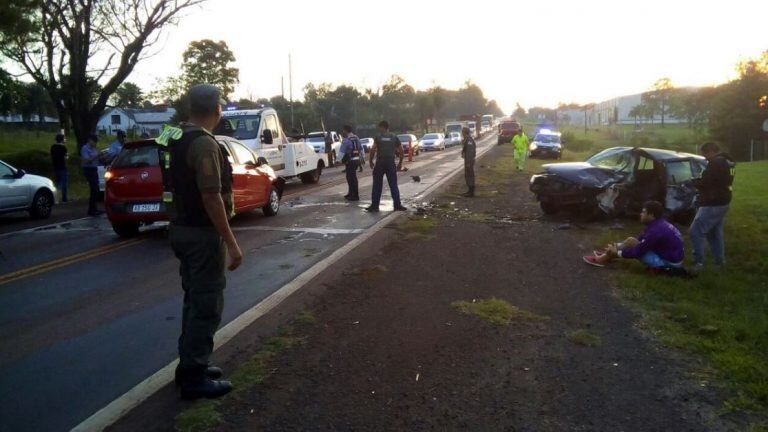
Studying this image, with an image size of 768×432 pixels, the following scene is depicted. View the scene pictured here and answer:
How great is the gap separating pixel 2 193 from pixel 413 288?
34.3 ft

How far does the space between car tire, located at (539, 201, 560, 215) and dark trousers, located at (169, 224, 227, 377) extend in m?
9.42

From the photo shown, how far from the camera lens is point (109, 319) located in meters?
5.93

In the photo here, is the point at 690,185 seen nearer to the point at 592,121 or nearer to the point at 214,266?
the point at 214,266

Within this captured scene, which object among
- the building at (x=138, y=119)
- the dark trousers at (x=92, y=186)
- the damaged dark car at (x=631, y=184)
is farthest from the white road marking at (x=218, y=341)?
the building at (x=138, y=119)

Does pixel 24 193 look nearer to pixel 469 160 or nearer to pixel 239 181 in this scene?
pixel 239 181

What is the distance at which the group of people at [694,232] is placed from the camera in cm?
750

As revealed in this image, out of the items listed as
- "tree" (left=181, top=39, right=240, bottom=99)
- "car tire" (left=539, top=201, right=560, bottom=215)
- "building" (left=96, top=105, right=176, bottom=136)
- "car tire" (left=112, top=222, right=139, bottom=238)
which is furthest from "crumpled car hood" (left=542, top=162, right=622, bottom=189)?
"building" (left=96, top=105, right=176, bottom=136)

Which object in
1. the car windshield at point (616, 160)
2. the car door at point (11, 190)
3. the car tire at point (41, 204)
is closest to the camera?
the car windshield at point (616, 160)

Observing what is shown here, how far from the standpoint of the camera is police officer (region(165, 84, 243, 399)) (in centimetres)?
378

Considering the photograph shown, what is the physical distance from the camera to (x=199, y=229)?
3873 mm

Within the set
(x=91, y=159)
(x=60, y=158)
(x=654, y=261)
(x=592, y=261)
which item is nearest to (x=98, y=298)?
(x=592, y=261)

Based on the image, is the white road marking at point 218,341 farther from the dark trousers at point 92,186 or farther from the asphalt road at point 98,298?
the dark trousers at point 92,186

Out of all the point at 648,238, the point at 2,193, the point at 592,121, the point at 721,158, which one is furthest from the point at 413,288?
the point at 592,121

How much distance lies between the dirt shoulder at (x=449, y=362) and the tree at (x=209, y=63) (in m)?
59.0
